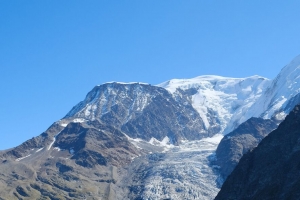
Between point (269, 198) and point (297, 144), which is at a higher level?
point (297, 144)

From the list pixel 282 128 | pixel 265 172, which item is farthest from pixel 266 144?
pixel 265 172

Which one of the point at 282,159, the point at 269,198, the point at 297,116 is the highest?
the point at 297,116

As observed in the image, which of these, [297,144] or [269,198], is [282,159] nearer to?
[297,144]

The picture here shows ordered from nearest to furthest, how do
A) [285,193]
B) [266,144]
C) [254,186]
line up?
[285,193] → [254,186] → [266,144]

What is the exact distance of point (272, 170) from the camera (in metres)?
152

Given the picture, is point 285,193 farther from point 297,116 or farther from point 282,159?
point 297,116

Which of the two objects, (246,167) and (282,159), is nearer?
(282,159)

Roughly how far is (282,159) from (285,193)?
2374cm

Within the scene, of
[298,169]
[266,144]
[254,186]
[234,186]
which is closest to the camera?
[298,169]

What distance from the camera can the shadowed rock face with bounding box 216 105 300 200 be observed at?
456 ft

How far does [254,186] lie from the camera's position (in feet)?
495

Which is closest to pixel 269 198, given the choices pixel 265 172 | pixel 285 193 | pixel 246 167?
pixel 285 193

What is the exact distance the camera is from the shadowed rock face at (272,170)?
139 meters

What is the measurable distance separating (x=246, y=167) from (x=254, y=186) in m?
17.2
